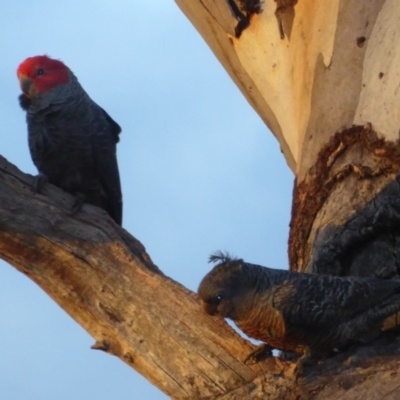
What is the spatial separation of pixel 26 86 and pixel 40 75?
0.60 feet

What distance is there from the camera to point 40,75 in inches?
256

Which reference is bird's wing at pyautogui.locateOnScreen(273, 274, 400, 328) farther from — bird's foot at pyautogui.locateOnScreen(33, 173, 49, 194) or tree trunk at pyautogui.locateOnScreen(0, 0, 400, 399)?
bird's foot at pyautogui.locateOnScreen(33, 173, 49, 194)

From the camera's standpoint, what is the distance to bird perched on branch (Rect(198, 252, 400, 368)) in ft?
11.9

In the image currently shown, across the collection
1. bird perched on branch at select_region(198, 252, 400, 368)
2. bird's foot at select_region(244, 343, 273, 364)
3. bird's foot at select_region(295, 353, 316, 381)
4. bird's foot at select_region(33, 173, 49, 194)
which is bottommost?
bird's foot at select_region(295, 353, 316, 381)

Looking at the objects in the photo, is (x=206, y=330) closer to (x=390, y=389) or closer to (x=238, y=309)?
(x=238, y=309)

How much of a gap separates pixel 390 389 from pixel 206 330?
901mm

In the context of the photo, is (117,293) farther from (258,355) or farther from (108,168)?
(108,168)

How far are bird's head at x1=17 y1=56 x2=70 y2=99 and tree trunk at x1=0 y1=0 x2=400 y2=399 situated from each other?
1.48 meters

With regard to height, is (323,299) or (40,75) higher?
(40,75)

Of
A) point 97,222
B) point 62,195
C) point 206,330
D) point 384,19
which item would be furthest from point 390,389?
point 384,19

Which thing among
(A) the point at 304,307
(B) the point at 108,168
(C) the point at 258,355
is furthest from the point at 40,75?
(C) the point at 258,355

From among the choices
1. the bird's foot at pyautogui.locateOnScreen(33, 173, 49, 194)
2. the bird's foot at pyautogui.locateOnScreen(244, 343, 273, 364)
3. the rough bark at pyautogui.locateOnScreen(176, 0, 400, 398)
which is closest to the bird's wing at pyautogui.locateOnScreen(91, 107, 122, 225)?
the rough bark at pyautogui.locateOnScreen(176, 0, 400, 398)

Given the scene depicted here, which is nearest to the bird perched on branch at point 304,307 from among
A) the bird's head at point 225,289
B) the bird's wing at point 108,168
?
the bird's head at point 225,289

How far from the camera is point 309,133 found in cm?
501
